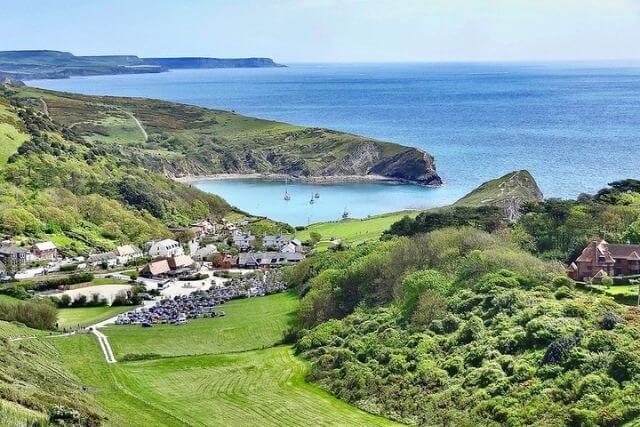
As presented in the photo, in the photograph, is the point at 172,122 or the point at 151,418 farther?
the point at 172,122

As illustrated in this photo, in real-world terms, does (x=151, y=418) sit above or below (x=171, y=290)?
above

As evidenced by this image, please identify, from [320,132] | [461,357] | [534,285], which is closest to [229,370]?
[461,357]

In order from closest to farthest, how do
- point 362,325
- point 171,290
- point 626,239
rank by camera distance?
point 362,325
point 626,239
point 171,290

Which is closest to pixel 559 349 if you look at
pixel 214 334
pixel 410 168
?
pixel 214 334

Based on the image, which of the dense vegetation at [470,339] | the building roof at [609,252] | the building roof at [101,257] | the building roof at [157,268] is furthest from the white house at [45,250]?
the building roof at [609,252]

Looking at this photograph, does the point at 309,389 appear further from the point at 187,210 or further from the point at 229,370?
the point at 187,210

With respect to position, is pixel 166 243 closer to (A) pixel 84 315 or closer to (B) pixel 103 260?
(B) pixel 103 260

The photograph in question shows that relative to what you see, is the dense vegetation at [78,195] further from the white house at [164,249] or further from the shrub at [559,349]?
the shrub at [559,349]
